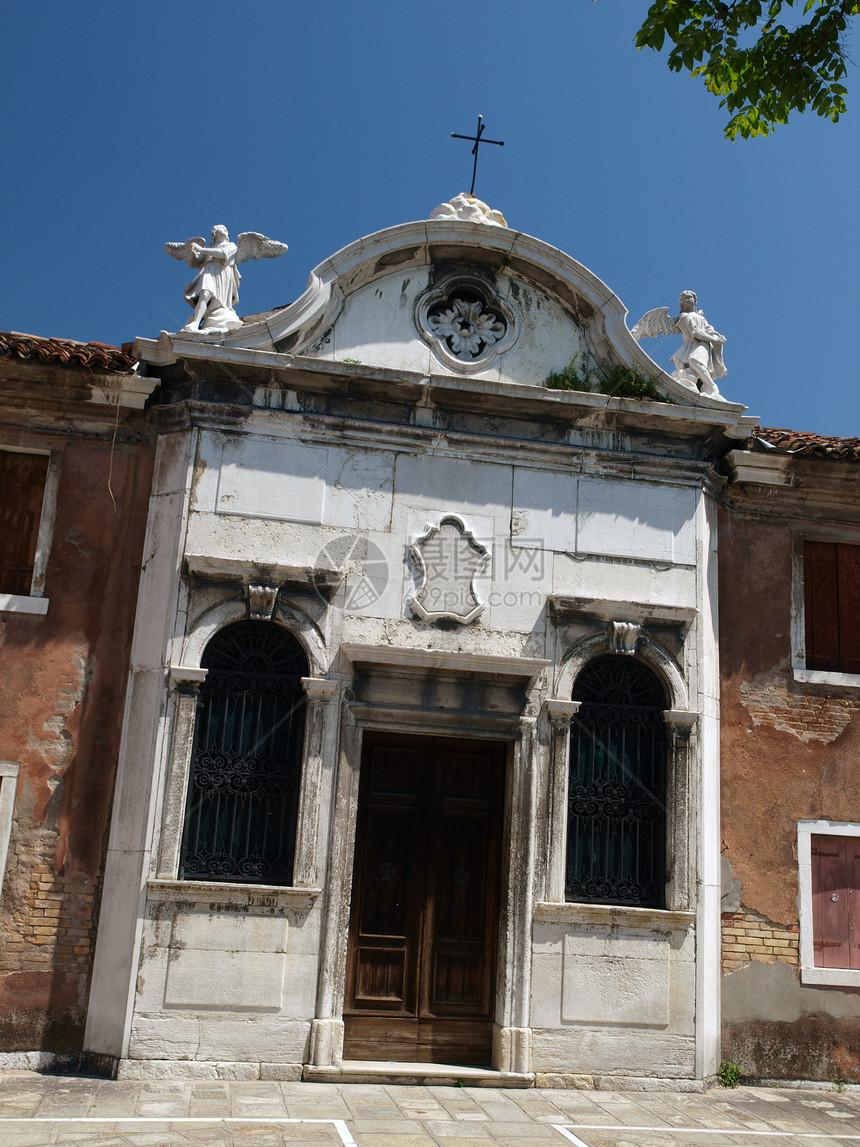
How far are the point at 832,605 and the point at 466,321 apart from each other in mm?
4218

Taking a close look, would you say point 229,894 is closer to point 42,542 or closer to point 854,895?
point 42,542

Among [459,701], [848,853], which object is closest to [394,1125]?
[459,701]

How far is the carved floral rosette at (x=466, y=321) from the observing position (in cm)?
931

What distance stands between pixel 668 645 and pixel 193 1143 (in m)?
5.17

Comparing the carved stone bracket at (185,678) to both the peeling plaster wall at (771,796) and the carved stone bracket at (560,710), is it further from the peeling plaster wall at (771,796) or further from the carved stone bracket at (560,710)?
the peeling plaster wall at (771,796)

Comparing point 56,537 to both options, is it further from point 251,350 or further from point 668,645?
point 668,645

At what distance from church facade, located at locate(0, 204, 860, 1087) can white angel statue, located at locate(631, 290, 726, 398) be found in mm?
515

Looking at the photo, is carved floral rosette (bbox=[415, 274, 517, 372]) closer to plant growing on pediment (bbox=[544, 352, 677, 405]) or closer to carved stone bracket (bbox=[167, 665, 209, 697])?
plant growing on pediment (bbox=[544, 352, 677, 405])

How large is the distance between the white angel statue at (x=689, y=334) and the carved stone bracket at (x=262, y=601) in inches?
158

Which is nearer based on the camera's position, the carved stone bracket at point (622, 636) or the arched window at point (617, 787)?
the arched window at point (617, 787)

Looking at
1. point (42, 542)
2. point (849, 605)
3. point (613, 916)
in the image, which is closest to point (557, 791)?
point (613, 916)

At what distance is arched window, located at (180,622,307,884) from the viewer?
822cm

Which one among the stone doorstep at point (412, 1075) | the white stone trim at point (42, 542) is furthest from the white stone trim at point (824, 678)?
the white stone trim at point (42, 542)

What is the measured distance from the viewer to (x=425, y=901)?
28.1ft
